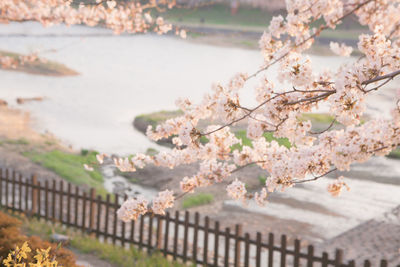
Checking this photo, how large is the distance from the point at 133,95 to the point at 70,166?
21.0 m

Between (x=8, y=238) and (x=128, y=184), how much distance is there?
10191 mm

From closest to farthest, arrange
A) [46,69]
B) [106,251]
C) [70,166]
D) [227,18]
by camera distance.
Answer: [106,251] < [70,166] < [46,69] < [227,18]

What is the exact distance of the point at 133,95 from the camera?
37469 mm

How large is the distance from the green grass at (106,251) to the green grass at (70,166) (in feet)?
15.2

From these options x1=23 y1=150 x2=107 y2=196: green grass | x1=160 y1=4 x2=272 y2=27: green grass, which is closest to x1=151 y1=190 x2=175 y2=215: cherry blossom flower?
x1=23 y1=150 x2=107 y2=196: green grass


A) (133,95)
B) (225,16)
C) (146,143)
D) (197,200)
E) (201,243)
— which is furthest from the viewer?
(225,16)

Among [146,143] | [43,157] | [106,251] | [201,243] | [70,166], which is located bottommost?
[146,143]

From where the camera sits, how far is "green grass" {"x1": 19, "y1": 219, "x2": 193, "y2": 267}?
8.63 metres

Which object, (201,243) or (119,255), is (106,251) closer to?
(119,255)

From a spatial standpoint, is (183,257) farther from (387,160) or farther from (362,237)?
(387,160)

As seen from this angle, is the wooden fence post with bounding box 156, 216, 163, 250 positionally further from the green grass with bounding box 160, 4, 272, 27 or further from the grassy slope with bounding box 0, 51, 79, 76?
the green grass with bounding box 160, 4, 272, 27

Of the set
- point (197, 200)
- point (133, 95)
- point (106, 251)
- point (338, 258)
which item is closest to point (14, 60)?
point (133, 95)

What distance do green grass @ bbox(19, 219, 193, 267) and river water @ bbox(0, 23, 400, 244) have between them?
3054 millimetres

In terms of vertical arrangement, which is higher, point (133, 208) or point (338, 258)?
point (133, 208)
